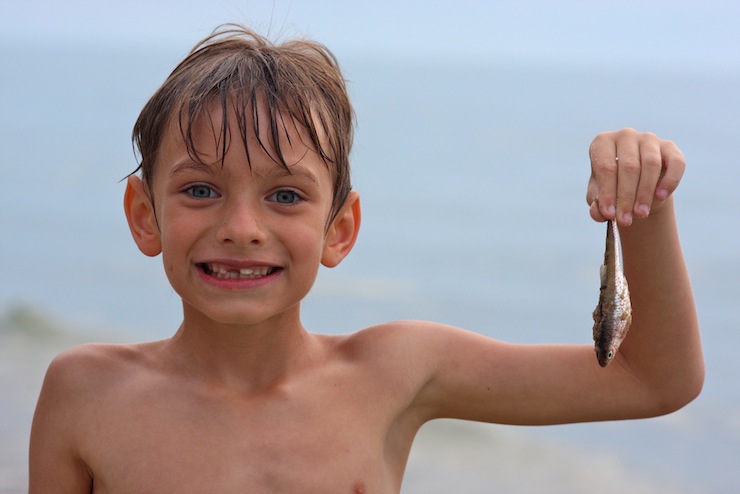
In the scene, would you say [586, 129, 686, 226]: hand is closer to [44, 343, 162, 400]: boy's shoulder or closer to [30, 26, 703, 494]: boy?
[30, 26, 703, 494]: boy

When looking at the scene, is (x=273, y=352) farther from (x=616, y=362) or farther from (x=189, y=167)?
(x=616, y=362)

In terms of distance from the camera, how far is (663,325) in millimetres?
2045

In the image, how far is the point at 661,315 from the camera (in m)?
2.04

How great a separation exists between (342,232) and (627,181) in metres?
0.64

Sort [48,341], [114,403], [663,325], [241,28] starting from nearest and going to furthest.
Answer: [663,325], [114,403], [241,28], [48,341]

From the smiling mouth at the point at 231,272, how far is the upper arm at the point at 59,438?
38cm

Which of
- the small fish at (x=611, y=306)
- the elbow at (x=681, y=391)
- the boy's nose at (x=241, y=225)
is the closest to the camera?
the small fish at (x=611, y=306)

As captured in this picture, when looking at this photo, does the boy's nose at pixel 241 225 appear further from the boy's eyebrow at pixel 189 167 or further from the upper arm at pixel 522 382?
the upper arm at pixel 522 382

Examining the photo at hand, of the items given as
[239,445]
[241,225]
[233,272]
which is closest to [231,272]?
[233,272]

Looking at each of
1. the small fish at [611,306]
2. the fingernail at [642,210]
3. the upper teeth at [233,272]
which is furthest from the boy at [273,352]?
the small fish at [611,306]

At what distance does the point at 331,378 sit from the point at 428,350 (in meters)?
0.19

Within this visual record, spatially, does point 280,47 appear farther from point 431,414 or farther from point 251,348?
point 431,414

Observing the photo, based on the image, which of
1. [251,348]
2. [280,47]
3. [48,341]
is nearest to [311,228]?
[251,348]

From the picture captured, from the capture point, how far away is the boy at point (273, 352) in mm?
2002
